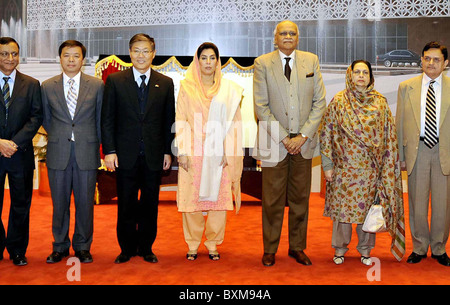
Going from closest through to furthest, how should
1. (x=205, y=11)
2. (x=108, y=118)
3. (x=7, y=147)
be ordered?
(x=7, y=147), (x=108, y=118), (x=205, y=11)

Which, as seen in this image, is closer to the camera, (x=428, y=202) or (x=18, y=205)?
(x=18, y=205)

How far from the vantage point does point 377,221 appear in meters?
3.36

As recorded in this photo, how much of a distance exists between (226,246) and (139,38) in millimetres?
1781

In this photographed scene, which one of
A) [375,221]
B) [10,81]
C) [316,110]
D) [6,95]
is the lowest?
[375,221]

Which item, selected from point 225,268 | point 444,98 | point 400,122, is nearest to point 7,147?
point 225,268

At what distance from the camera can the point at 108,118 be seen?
3383 millimetres

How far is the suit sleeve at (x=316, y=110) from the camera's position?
3.43 metres

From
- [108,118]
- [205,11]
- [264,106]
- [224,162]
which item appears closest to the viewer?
[108,118]

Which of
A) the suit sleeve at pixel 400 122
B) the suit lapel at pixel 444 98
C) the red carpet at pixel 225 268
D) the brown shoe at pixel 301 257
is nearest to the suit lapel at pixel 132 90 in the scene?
the red carpet at pixel 225 268

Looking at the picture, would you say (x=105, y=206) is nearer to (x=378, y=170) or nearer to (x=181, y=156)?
(x=181, y=156)

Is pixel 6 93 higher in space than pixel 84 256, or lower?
higher

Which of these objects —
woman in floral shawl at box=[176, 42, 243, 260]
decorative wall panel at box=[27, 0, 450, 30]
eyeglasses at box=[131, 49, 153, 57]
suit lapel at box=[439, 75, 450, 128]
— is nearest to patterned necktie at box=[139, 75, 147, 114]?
eyeglasses at box=[131, 49, 153, 57]

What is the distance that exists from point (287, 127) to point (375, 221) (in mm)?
877

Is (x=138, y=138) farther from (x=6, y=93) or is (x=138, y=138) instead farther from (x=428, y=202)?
(x=428, y=202)
